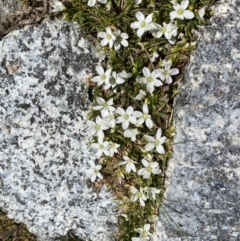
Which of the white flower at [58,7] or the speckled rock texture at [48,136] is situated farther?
the speckled rock texture at [48,136]

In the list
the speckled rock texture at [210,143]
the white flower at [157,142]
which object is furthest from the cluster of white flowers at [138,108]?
the speckled rock texture at [210,143]

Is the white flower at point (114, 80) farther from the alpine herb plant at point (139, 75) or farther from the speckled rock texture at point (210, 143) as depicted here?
the speckled rock texture at point (210, 143)

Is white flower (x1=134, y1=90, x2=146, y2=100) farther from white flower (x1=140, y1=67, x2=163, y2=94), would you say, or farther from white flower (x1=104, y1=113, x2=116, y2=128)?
white flower (x1=104, y1=113, x2=116, y2=128)

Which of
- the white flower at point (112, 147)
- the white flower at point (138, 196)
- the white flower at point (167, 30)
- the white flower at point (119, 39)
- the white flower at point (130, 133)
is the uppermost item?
the white flower at point (167, 30)

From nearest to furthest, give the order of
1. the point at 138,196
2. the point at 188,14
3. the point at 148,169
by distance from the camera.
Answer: the point at 188,14, the point at 148,169, the point at 138,196

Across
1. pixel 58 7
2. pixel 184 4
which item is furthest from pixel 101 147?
pixel 184 4

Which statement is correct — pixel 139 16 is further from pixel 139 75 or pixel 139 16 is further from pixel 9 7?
pixel 9 7
